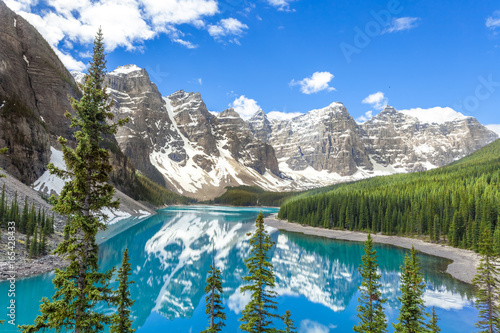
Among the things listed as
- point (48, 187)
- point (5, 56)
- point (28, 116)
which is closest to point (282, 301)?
point (48, 187)

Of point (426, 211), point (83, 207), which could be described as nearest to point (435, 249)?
point (426, 211)

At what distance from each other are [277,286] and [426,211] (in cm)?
5183

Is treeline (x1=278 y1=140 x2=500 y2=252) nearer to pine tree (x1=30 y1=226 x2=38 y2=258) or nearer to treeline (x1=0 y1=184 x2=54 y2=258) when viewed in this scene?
pine tree (x1=30 y1=226 x2=38 y2=258)

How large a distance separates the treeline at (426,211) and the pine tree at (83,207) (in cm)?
5517

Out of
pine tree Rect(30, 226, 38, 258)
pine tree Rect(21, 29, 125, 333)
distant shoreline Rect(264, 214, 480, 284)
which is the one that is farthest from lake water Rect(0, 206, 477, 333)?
pine tree Rect(21, 29, 125, 333)

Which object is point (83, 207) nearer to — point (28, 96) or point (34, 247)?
point (34, 247)

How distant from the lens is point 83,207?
414 inches

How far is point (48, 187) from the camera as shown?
84938mm

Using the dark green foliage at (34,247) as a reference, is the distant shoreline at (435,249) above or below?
below

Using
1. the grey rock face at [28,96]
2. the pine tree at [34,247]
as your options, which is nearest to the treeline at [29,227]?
the pine tree at [34,247]

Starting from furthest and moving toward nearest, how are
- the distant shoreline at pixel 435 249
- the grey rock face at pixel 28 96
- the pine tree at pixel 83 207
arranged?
the grey rock face at pixel 28 96
the distant shoreline at pixel 435 249
the pine tree at pixel 83 207

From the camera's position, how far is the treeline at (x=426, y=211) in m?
58.2

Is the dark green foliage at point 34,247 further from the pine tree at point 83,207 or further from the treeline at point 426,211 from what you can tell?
the treeline at point 426,211

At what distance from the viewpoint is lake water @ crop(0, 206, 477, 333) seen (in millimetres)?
26969
